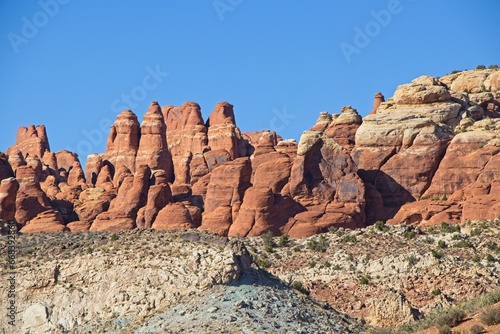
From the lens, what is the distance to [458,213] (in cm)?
8506

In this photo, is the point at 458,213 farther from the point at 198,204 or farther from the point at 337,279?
the point at 198,204

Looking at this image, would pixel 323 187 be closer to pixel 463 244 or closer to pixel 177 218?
pixel 177 218

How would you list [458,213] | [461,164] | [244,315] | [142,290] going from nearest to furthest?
[244,315], [142,290], [458,213], [461,164]

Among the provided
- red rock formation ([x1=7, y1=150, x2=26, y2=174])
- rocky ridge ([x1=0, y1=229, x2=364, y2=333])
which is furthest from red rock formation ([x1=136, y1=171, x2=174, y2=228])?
red rock formation ([x1=7, y1=150, x2=26, y2=174])

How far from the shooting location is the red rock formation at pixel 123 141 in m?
149

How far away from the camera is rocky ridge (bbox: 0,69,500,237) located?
288 feet

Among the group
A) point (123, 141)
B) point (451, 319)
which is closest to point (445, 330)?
point (451, 319)

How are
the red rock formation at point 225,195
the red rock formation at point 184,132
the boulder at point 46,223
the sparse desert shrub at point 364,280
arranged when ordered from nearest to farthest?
1. the sparse desert shrub at point 364,280
2. the red rock formation at point 225,195
3. the boulder at point 46,223
4. the red rock formation at point 184,132

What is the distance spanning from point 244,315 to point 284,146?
4598 centimetres

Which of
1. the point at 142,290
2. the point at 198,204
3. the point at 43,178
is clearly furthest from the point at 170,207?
the point at 43,178

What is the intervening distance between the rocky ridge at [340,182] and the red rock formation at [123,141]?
2825cm

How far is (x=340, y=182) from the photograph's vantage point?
91375 mm

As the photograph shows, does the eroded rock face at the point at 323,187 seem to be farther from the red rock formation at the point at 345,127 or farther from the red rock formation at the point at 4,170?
the red rock formation at the point at 4,170

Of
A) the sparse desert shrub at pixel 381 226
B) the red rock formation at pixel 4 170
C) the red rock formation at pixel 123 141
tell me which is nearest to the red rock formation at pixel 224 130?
the red rock formation at pixel 123 141
